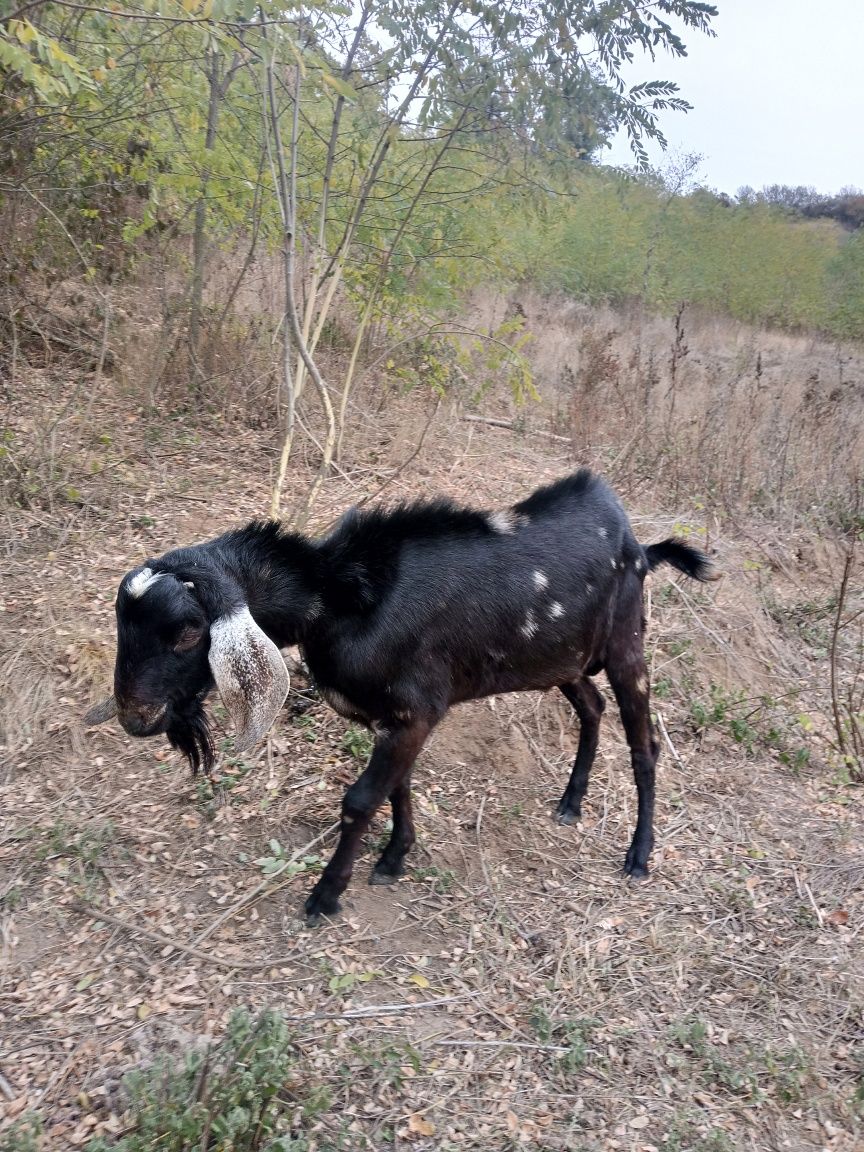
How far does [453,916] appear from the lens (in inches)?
152

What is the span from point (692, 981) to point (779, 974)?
0.40 meters

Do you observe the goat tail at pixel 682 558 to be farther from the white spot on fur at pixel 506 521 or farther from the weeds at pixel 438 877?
the weeds at pixel 438 877

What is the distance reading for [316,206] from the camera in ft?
23.2

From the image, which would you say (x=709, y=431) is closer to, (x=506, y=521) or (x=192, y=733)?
(x=506, y=521)

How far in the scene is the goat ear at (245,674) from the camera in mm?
3014

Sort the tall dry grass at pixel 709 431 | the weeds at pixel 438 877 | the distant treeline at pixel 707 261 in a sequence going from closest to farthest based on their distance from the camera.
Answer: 1. the weeds at pixel 438 877
2. the tall dry grass at pixel 709 431
3. the distant treeline at pixel 707 261

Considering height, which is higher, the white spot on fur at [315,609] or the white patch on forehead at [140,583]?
the white patch on forehead at [140,583]

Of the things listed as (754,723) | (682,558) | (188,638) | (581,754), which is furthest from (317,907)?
(754,723)

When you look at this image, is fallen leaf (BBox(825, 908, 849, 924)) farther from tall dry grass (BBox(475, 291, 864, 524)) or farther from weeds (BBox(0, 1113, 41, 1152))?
tall dry grass (BBox(475, 291, 864, 524))

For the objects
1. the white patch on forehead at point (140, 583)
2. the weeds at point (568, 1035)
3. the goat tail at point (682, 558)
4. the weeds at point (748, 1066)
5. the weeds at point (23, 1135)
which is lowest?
the weeds at point (23, 1135)

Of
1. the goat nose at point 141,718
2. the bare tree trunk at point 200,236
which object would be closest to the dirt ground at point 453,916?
the goat nose at point 141,718

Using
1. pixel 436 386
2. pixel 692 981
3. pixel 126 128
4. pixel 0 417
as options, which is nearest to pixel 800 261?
pixel 436 386

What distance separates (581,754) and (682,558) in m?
1.21

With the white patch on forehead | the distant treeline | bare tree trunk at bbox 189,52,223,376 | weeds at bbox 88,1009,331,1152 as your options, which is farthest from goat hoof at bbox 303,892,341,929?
the distant treeline
